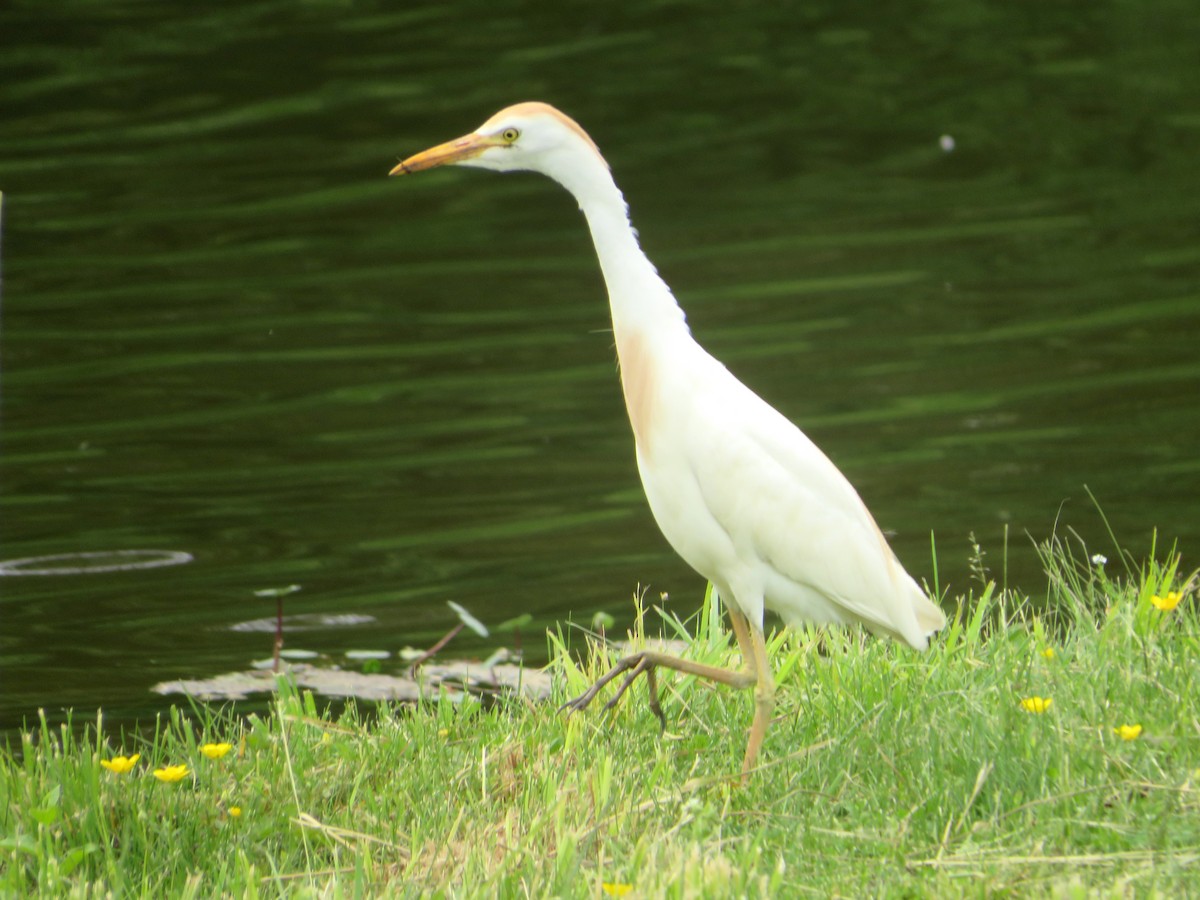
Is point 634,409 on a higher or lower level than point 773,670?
higher

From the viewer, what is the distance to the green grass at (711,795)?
3.60m

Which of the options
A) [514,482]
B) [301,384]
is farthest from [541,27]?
[514,482]

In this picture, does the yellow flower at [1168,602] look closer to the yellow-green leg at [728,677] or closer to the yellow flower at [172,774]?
the yellow-green leg at [728,677]

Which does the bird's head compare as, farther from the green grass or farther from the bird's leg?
the green grass

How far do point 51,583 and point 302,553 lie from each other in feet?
3.51

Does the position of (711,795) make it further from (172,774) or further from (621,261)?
(621,261)

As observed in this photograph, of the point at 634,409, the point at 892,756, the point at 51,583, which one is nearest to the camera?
the point at 892,756

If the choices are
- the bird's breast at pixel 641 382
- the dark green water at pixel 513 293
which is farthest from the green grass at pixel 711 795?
the dark green water at pixel 513 293

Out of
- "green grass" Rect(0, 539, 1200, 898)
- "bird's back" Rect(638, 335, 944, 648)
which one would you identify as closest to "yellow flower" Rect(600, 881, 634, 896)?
"green grass" Rect(0, 539, 1200, 898)

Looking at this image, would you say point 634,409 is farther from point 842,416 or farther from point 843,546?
point 842,416

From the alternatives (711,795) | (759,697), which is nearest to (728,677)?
(759,697)

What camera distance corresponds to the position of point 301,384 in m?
10.5

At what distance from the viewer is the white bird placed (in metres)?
4.66

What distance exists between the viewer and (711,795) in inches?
163
